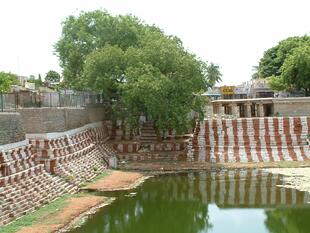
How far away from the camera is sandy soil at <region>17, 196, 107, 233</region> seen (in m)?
15.5

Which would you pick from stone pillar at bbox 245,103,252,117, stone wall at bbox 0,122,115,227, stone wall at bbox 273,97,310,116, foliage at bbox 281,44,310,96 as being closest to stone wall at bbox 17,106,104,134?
stone wall at bbox 0,122,115,227

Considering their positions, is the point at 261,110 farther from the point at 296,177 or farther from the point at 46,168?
the point at 46,168

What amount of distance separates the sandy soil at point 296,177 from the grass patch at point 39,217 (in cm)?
908

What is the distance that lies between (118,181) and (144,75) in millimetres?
7109

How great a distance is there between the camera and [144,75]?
1139 inches

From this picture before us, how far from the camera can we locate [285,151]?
30.4 metres

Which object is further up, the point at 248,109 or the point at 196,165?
the point at 248,109

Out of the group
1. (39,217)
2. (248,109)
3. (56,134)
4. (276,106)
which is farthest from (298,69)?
(39,217)

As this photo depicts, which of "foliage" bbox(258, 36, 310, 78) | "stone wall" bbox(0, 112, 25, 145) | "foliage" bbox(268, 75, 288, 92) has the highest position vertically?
"foliage" bbox(258, 36, 310, 78)

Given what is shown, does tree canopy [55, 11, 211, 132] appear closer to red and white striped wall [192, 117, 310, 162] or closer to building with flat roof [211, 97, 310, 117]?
red and white striped wall [192, 117, 310, 162]

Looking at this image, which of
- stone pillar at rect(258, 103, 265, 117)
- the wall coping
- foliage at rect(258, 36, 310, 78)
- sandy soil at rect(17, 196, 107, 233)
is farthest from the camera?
foliage at rect(258, 36, 310, 78)

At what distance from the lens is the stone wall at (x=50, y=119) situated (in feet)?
74.6

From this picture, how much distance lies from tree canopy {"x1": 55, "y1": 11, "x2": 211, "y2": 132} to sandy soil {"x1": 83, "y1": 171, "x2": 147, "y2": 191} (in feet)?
14.0

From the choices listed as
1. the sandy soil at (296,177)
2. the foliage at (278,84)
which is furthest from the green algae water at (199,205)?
the foliage at (278,84)
